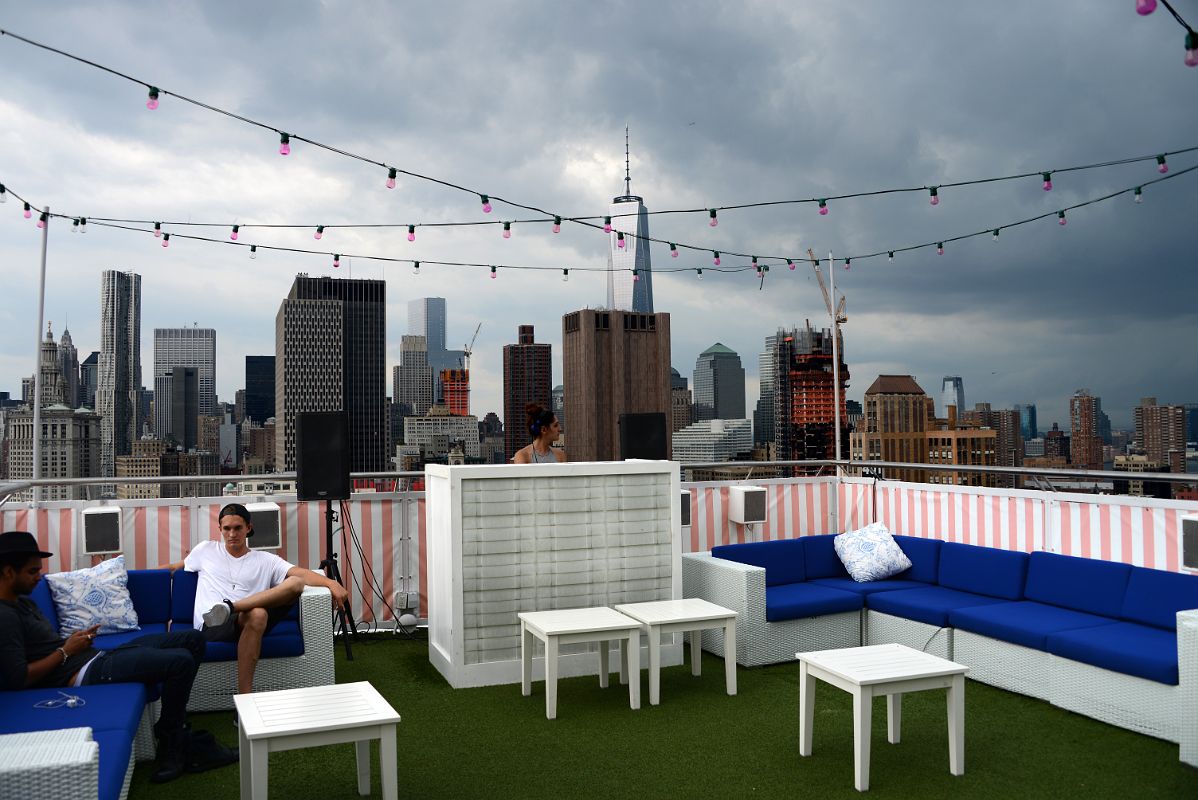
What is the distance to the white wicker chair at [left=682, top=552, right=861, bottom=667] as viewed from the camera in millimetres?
5238

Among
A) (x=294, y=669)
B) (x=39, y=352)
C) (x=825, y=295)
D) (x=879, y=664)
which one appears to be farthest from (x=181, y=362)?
(x=879, y=664)

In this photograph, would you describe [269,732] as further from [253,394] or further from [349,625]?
[253,394]

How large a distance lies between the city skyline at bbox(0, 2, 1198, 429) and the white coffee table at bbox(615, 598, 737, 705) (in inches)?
159

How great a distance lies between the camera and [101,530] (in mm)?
5703

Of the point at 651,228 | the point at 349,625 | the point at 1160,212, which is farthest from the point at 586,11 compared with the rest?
the point at 349,625

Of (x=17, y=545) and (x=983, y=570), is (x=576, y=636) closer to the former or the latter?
(x=17, y=545)

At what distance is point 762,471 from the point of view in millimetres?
8047

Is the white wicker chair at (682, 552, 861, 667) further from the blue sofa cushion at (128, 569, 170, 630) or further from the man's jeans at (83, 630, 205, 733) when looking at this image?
the blue sofa cushion at (128, 569, 170, 630)

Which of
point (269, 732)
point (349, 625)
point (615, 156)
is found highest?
point (615, 156)

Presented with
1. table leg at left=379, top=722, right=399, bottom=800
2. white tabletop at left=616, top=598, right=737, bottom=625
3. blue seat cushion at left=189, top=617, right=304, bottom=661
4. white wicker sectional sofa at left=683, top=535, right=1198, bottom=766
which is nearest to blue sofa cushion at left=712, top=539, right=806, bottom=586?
white wicker sectional sofa at left=683, top=535, right=1198, bottom=766

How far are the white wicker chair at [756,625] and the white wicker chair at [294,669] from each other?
229cm

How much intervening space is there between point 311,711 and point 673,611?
7.33 feet

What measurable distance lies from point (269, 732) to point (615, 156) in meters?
13.9

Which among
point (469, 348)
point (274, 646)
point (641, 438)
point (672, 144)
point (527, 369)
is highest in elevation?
point (672, 144)
